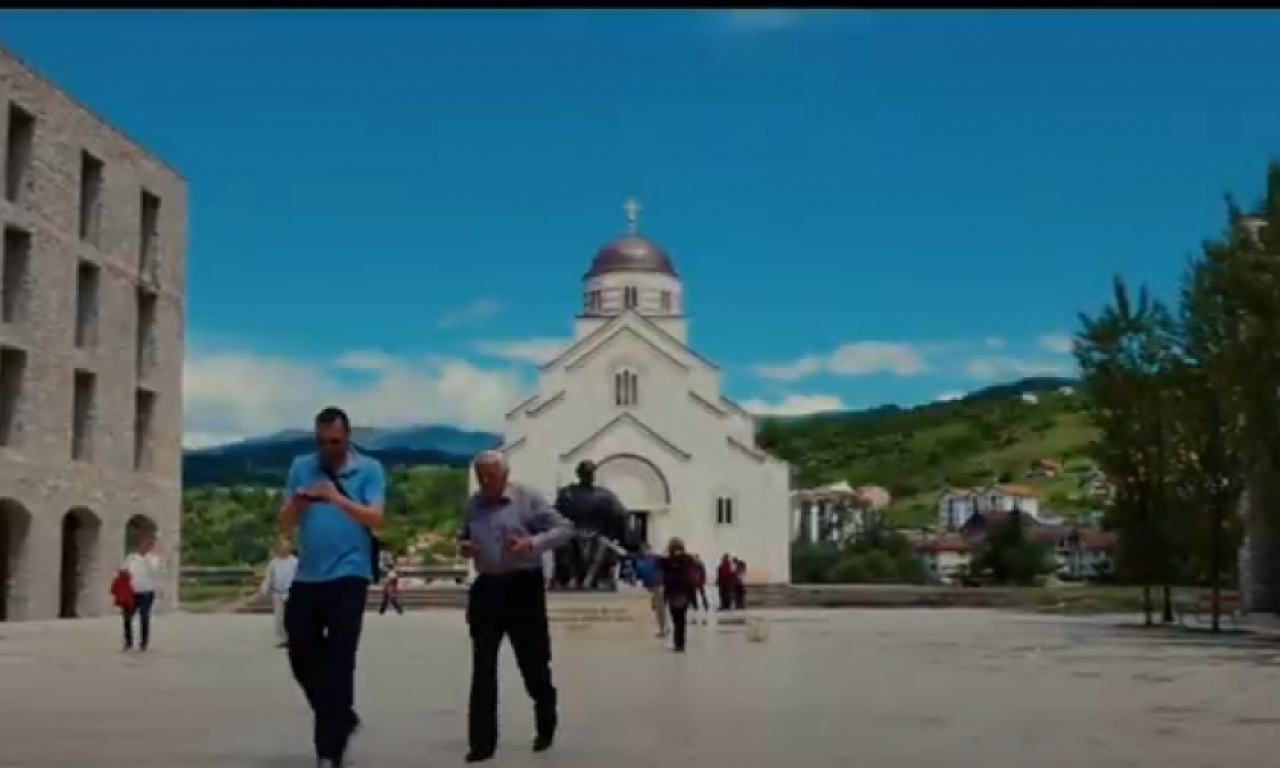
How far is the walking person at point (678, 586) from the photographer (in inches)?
949

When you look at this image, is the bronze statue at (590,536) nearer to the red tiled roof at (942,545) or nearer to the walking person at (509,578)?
the walking person at (509,578)

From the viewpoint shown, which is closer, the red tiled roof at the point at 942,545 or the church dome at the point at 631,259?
the church dome at the point at 631,259

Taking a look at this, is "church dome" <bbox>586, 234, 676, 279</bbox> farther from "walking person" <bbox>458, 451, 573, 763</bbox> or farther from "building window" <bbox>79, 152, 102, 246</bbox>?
"walking person" <bbox>458, 451, 573, 763</bbox>

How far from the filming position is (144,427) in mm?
50594

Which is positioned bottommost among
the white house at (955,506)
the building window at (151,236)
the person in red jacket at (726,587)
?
the person in red jacket at (726,587)

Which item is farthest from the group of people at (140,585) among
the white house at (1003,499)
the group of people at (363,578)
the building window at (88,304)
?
the white house at (1003,499)

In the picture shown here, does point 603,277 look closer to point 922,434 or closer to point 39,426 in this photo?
point 39,426

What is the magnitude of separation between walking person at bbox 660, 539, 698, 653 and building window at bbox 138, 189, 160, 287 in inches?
1113

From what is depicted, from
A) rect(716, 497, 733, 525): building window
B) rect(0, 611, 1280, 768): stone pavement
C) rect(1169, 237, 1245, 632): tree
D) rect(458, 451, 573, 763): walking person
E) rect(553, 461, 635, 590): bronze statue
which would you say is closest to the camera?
rect(458, 451, 573, 763): walking person

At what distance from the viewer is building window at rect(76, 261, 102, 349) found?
151ft

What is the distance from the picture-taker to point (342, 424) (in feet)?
29.9

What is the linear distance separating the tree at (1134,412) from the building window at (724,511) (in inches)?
1651

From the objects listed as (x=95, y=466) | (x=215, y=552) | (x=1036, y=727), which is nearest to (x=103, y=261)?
(x=95, y=466)

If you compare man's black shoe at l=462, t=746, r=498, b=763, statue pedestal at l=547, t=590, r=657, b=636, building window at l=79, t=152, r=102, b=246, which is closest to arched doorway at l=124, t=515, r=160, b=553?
building window at l=79, t=152, r=102, b=246
